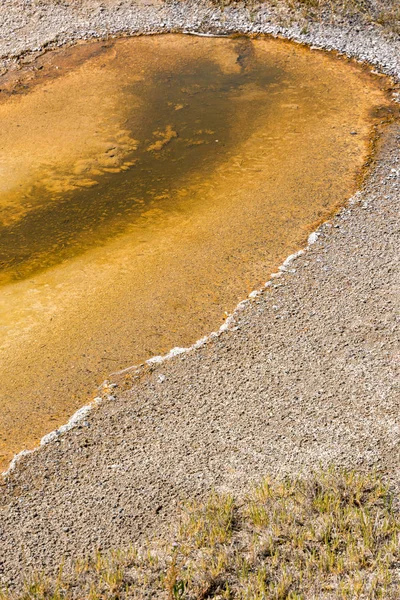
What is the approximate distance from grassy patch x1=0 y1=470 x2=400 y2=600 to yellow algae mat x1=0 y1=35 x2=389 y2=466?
2.08m

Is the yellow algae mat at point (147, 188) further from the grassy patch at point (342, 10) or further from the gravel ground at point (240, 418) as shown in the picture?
the grassy patch at point (342, 10)

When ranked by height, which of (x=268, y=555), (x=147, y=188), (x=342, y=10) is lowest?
(x=268, y=555)

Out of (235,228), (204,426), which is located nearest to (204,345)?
(204,426)

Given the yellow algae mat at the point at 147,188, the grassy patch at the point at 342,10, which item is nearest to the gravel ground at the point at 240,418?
the yellow algae mat at the point at 147,188

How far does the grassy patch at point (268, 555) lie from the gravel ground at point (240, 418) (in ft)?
0.76

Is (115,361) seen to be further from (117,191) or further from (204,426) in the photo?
(117,191)

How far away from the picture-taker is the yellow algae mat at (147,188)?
7.95m

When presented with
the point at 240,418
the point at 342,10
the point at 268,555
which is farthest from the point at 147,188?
the point at 342,10

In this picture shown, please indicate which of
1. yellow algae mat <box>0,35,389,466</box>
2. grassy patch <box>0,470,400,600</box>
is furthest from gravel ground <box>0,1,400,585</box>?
yellow algae mat <box>0,35,389,466</box>

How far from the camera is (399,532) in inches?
197

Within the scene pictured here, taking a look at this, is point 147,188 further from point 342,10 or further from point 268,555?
point 342,10

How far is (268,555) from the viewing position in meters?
4.97

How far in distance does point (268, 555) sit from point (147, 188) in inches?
283

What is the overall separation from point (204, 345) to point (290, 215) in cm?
329
